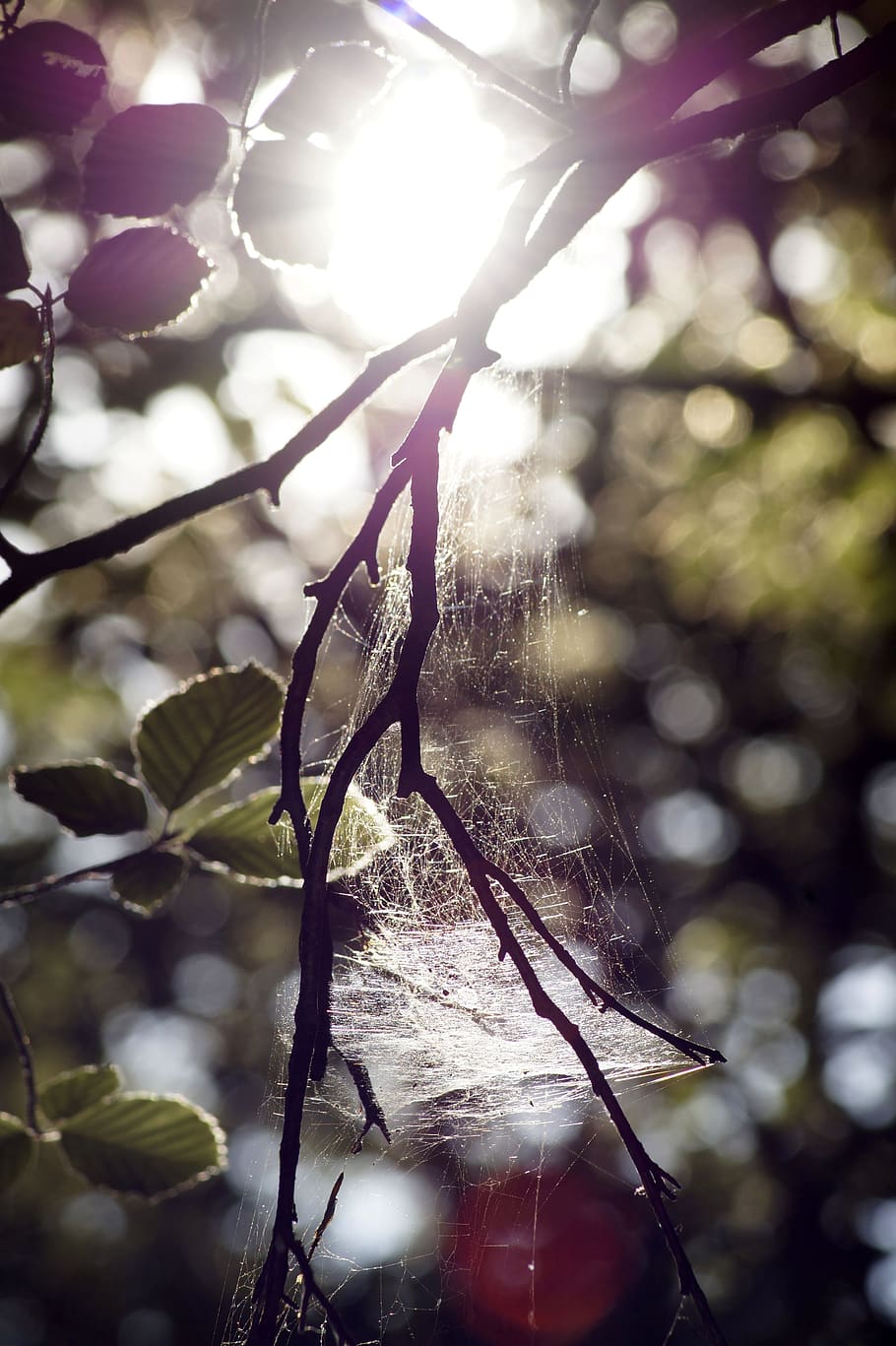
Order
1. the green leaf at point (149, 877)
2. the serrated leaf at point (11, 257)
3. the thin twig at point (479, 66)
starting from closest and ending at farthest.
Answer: the serrated leaf at point (11, 257)
the thin twig at point (479, 66)
the green leaf at point (149, 877)

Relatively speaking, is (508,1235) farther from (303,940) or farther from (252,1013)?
(252,1013)

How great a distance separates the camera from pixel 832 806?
7.86 metres

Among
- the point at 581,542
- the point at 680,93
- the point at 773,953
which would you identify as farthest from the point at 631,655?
the point at 680,93

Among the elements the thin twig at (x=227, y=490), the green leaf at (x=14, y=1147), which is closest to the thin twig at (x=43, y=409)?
the thin twig at (x=227, y=490)

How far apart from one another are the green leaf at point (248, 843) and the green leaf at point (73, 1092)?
0.30m

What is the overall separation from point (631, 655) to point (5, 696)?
5190mm

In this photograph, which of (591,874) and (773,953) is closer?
(591,874)

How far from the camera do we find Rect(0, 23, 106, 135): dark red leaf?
0.81 meters

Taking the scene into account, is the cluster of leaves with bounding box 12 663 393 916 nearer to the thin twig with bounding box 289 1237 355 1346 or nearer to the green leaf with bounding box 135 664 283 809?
the green leaf with bounding box 135 664 283 809

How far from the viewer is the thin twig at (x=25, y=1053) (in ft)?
3.15

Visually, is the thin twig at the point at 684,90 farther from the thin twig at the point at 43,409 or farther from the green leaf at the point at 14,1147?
the green leaf at the point at 14,1147

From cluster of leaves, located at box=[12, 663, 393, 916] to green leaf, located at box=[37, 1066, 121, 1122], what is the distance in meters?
0.22

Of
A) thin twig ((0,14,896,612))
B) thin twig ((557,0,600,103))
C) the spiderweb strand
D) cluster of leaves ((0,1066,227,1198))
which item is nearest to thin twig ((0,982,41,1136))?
cluster of leaves ((0,1066,227,1198))

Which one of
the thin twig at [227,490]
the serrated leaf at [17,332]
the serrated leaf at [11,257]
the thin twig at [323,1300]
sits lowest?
the thin twig at [323,1300]
